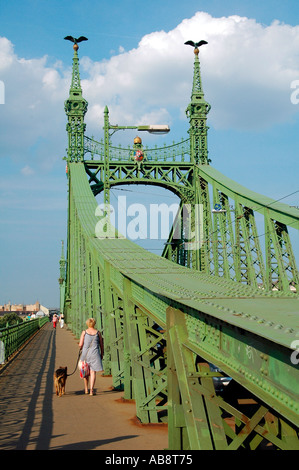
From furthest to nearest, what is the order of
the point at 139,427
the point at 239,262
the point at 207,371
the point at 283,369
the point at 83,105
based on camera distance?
the point at 83,105, the point at 239,262, the point at 139,427, the point at 207,371, the point at 283,369

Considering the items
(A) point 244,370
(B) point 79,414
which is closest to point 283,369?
(A) point 244,370

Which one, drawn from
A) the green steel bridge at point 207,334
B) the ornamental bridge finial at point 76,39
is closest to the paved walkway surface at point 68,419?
the green steel bridge at point 207,334

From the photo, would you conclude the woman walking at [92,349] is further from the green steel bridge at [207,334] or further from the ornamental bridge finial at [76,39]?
the ornamental bridge finial at [76,39]

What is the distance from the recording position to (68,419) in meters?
7.87

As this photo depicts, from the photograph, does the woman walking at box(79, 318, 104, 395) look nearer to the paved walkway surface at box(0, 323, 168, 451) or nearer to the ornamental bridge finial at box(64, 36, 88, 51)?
the paved walkway surface at box(0, 323, 168, 451)

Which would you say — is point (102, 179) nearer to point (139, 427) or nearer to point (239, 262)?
point (239, 262)

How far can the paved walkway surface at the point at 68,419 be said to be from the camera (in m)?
6.39

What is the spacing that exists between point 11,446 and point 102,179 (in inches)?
1094

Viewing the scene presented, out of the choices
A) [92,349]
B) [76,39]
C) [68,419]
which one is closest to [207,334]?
[68,419]

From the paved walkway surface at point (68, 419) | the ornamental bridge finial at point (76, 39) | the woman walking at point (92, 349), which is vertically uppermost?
the ornamental bridge finial at point (76, 39)

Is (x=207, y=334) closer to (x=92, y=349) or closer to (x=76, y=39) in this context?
(x=92, y=349)

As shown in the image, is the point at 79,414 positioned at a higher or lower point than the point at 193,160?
lower
